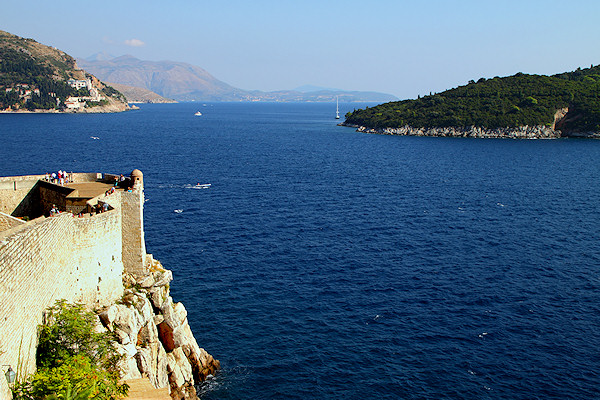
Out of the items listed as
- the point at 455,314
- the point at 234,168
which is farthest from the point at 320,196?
the point at 455,314

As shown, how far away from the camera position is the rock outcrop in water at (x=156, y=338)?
30484 mm

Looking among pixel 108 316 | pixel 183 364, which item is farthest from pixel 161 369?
pixel 108 316

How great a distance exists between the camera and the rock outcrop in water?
3048 centimetres

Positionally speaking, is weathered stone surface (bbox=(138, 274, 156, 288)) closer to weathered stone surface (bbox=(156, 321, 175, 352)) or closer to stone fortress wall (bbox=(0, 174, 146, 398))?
stone fortress wall (bbox=(0, 174, 146, 398))

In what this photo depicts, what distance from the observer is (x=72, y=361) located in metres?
24.2

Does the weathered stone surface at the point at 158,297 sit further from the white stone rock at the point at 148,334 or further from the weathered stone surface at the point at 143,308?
the white stone rock at the point at 148,334

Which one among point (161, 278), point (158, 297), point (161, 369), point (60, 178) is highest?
point (60, 178)

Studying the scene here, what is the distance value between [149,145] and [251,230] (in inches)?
4074

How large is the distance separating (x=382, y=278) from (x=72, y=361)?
39.2 m

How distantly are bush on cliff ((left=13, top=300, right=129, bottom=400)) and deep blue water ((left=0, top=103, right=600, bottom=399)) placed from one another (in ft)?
45.0

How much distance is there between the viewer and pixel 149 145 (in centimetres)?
16600

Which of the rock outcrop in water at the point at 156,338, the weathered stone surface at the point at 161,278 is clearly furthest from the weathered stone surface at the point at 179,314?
the weathered stone surface at the point at 161,278

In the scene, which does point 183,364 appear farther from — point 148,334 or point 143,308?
point 143,308

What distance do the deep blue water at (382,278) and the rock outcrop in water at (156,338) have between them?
2.04 metres
